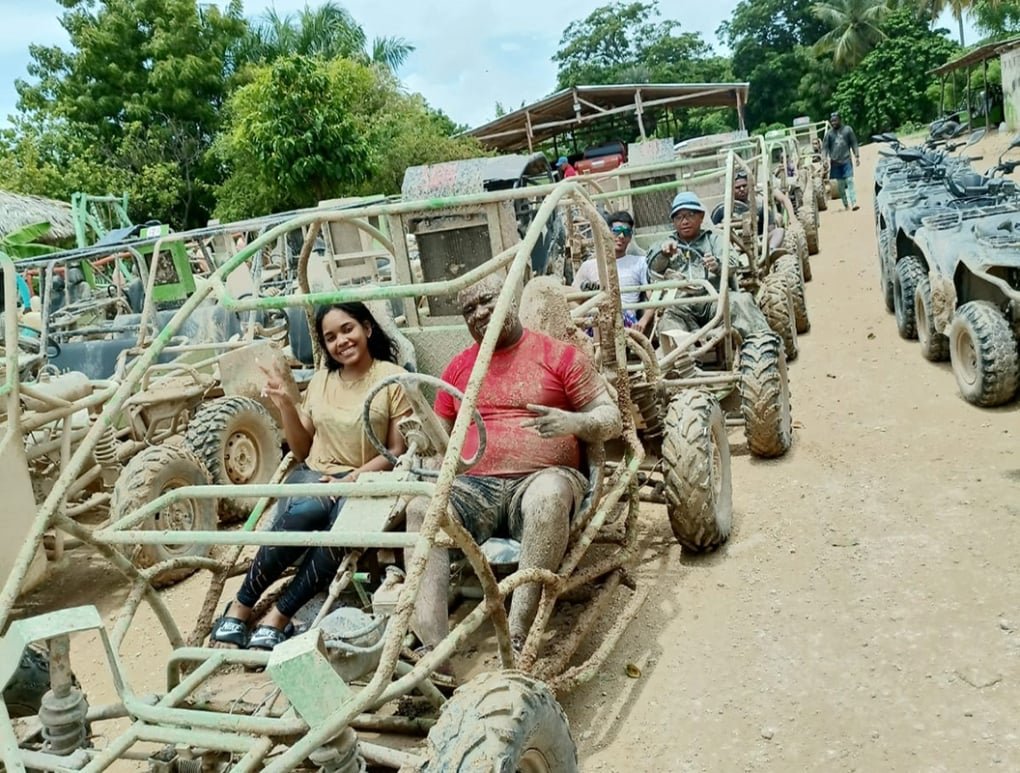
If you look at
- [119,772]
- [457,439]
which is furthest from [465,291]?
[119,772]

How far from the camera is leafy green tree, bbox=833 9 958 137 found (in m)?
36.5

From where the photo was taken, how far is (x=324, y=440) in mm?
3691

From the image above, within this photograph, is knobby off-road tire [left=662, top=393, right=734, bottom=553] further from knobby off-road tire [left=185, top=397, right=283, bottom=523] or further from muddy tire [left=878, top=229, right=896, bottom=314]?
muddy tire [left=878, top=229, right=896, bottom=314]

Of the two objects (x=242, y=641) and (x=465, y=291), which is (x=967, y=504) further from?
(x=242, y=641)

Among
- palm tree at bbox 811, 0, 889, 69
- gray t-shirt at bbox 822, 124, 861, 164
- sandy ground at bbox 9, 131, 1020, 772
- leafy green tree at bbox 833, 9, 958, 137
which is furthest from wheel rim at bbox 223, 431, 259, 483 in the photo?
palm tree at bbox 811, 0, 889, 69

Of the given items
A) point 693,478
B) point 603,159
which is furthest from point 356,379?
point 603,159

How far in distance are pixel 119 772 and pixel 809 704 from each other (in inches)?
95.4

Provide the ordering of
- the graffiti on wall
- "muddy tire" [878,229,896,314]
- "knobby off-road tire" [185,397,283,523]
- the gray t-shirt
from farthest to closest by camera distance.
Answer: the graffiti on wall < the gray t-shirt < "muddy tire" [878,229,896,314] < "knobby off-road tire" [185,397,283,523]

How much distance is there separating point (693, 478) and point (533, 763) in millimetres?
1933

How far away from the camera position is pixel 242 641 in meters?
3.32

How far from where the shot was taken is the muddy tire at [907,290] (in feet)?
23.1

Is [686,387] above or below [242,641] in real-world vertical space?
above

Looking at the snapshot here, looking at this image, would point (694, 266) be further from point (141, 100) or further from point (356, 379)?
point (141, 100)

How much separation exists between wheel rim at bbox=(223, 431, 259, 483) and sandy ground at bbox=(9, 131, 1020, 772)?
888mm
